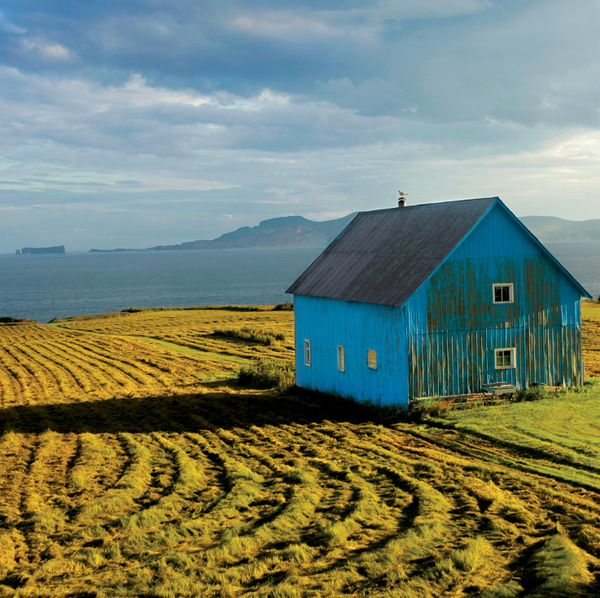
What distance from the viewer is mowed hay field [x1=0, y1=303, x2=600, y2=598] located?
9.55 metres

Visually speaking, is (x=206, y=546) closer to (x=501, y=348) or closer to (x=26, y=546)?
(x=26, y=546)

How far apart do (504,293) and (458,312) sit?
6.93 feet

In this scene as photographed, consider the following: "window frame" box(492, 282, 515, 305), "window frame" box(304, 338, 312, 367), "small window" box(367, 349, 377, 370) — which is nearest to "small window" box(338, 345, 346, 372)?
"small window" box(367, 349, 377, 370)

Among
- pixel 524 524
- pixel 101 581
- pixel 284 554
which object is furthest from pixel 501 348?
pixel 101 581

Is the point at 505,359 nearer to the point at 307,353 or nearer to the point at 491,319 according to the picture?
the point at 491,319

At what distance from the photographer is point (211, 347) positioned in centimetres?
4544

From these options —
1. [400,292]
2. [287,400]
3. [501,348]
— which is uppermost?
[400,292]

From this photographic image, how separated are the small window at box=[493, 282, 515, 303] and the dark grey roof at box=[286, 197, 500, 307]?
2495 mm

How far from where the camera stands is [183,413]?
24109 mm

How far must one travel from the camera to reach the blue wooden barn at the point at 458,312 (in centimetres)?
2247

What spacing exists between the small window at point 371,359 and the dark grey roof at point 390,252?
1.98 metres

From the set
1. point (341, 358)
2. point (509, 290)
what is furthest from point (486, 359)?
point (341, 358)

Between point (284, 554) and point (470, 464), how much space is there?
697 cm

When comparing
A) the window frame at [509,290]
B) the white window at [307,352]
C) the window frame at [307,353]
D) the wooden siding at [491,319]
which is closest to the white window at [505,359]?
the wooden siding at [491,319]
